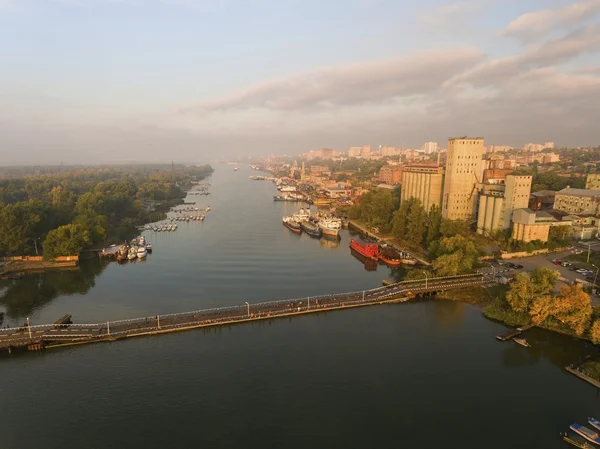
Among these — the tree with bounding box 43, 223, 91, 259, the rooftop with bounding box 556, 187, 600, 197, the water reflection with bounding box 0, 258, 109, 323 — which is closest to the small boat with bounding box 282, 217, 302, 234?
the water reflection with bounding box 0, 258, 109, 323

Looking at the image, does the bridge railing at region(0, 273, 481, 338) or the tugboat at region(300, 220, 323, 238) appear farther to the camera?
the tugboat at region(300, 220, 323, 238)

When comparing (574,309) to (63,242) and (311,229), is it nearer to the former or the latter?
(311,229)

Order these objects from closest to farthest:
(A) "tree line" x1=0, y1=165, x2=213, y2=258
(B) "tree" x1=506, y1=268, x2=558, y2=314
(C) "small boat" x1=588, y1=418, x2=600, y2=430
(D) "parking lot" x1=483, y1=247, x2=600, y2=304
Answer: (C) "small boat" x1=588, y1=418, x2=600, y2=430 → (B) "tree" x1=506, y1=268, x2=558, y2=314 → (D) "parking lot" x1=483, y1=247, x2=600, y2=304 → (A) "tree line" x1=0, y1=165, x2=213, y2=258

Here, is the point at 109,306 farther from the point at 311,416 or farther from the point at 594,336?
the point at 594,336

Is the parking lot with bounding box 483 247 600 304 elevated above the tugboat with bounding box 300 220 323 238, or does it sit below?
above

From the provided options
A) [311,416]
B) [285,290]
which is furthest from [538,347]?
[285,290]

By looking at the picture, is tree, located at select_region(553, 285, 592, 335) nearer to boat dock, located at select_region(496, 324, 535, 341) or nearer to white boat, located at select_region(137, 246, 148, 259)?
boat dock, located at select_region(496, 324, 535, 341)

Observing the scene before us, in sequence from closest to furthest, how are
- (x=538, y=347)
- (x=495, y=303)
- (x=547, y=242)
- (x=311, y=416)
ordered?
(x=311, y=416)
(x=538, y=347)
(x=495, y=303)
(x=547, y=242)

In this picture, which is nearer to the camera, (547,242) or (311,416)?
(311,416)
